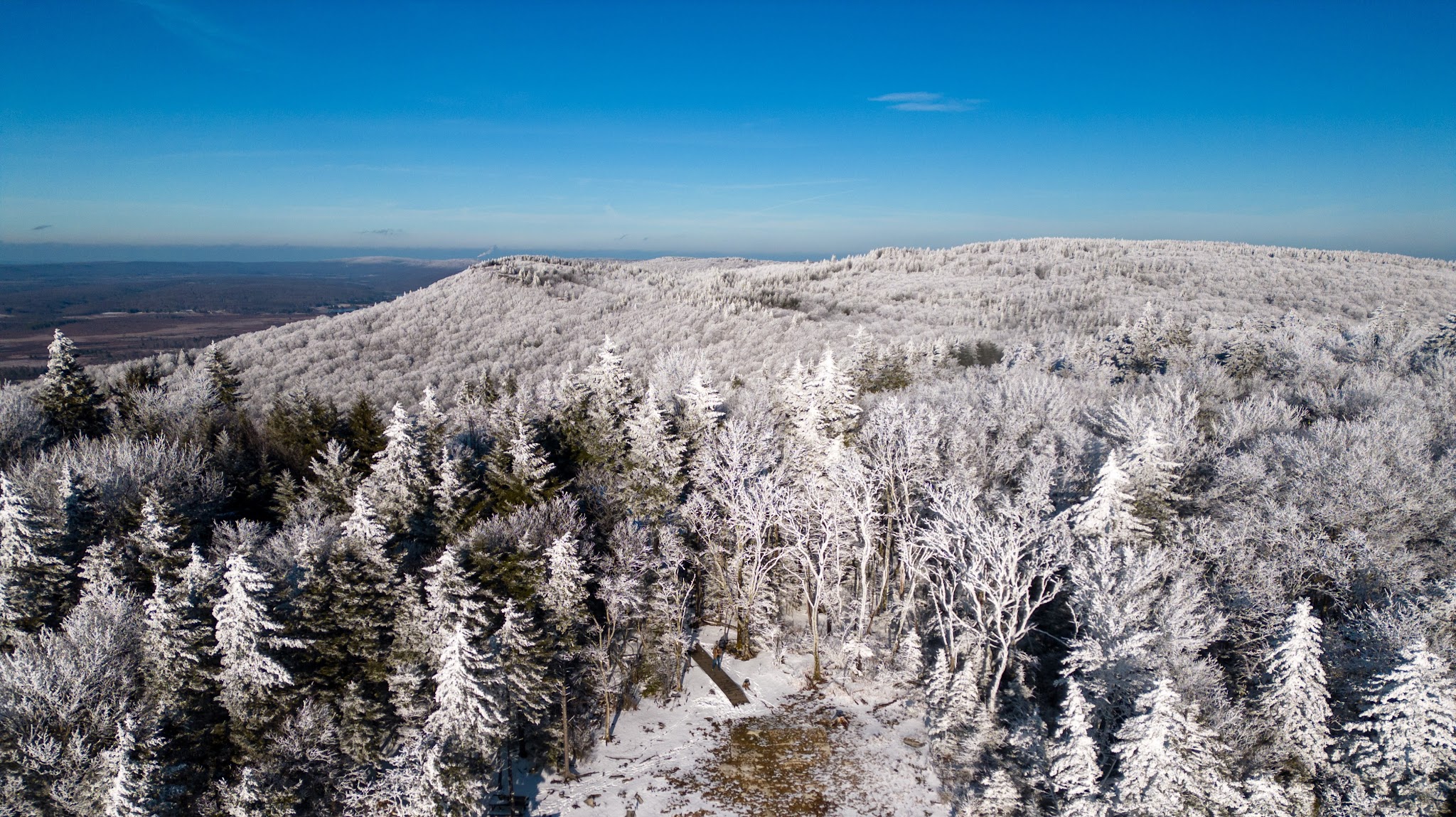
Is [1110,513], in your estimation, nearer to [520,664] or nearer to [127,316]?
[520,664]

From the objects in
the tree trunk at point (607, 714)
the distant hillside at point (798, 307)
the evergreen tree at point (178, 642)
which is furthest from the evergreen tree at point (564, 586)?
the distant hillside at point (798, 307)

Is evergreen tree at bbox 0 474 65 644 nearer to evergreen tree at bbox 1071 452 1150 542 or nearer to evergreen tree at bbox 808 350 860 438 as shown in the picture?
evergreen tree at bbox 808 350 860 438

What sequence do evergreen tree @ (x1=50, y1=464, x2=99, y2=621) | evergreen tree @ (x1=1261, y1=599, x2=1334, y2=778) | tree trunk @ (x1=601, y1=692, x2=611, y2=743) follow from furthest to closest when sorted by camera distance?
tree trunk @ (x1=601, y1=692, x2=611, y2=743), evergreen tree @ (x1=50, y1=464, x2=99, y2=621), evergreen tree @ (x1=1261, y1=599, x2=1334, y2=778)

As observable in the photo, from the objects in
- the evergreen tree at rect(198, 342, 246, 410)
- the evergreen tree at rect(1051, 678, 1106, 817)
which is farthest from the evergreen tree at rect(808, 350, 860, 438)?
the evergreen tree at rect(198, 342, 246, 410)

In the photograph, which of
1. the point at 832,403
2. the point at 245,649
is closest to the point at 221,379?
the point at 245,649

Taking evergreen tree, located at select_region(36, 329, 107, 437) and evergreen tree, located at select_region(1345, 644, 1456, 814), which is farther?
evergreen tree, located at select_region(36, 329, 107, 437)

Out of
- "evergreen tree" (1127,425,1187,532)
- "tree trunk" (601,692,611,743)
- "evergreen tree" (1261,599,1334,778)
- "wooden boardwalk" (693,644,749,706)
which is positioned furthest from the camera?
"wooden boardwalk" (693,644,749,706)

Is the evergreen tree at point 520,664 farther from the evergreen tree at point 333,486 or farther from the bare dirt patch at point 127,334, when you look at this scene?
the bare dirt patch at point 127,334
